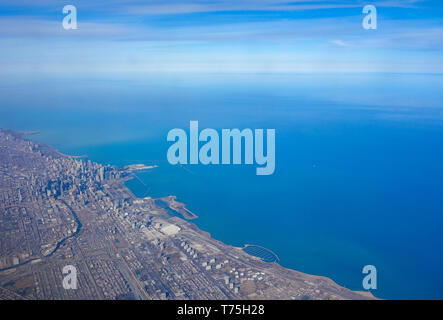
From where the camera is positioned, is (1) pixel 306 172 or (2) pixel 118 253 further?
(1) pixel 306 172

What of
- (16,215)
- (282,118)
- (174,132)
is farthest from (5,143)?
(282,118)

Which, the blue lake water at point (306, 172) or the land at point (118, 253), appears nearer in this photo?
the land at point (118, 253)

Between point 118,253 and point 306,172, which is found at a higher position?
point 306,172

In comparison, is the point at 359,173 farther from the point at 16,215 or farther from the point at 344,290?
the point at 16,215

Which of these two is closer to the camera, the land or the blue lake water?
the land
